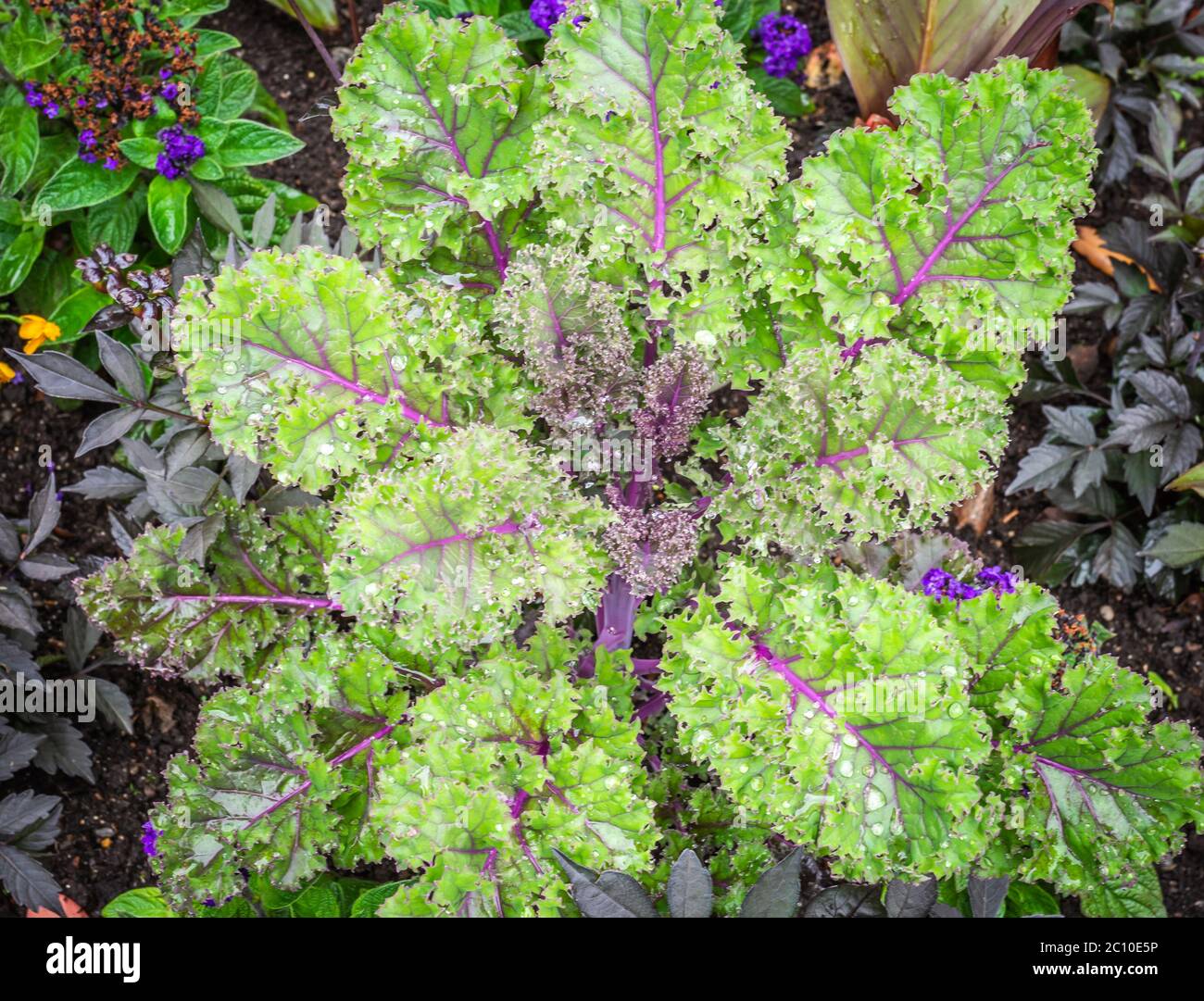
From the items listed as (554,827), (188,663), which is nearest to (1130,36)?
(554,827)

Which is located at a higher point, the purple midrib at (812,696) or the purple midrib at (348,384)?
the purple midrib at (348,384)

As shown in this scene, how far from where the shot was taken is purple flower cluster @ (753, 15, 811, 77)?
312cm

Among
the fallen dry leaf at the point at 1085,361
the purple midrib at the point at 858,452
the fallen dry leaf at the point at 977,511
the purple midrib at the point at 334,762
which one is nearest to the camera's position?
the purple midrib at the point at 858,452

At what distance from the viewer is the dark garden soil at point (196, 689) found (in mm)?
2795

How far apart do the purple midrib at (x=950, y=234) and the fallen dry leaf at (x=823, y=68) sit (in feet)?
4.79

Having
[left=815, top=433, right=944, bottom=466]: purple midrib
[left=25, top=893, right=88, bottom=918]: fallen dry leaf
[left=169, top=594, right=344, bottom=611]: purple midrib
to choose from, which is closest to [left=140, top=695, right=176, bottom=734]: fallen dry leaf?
[left=25, top=893, right=88, bottom=918]: fallen dry leaf

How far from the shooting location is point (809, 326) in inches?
90.5

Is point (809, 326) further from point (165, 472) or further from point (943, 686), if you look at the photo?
point (165, 472)

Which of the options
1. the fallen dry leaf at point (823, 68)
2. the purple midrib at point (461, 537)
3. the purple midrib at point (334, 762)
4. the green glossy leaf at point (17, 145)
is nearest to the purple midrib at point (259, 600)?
the purple midrib at point (334, 762)

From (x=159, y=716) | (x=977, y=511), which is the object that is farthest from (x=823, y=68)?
(x=159, y=716)

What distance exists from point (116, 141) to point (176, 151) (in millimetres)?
243

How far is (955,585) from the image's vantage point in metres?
2.42

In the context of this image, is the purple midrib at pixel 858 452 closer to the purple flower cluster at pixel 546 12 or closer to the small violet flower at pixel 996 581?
the small violet flower at pixel 996 581

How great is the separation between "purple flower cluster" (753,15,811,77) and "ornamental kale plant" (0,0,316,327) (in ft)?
4.42
